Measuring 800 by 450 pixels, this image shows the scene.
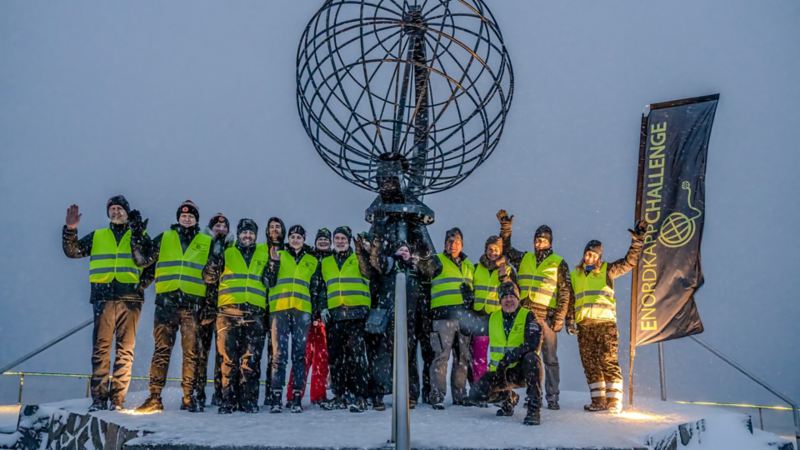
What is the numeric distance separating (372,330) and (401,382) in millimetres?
2122

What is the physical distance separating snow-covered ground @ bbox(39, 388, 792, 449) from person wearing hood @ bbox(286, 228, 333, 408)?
0.56m

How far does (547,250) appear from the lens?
5.82 m

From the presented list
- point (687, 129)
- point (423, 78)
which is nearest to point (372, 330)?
point (423, 78)

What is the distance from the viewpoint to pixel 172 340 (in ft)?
17.0

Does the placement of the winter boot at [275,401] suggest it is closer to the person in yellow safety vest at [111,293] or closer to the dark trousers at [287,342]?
the dark trousers at [287,342]

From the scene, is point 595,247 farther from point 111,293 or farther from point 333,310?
point 111,293

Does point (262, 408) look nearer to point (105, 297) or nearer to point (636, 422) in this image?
point (105, 297)

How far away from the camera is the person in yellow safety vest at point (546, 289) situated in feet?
18.2

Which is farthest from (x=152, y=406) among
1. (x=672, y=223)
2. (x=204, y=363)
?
(x=672, y=223)

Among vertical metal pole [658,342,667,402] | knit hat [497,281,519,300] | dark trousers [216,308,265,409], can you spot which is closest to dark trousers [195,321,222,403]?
dark trousers [216,308,265,409]

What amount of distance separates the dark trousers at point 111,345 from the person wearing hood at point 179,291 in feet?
0.65

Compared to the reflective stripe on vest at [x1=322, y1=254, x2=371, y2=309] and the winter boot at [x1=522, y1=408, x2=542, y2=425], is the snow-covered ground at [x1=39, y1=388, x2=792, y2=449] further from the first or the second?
the reflective stripe on vest at [x1=322, y1=254, x2=371, y2=309]

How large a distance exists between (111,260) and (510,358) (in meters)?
3.24

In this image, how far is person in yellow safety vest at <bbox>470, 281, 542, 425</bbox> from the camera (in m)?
4.67
